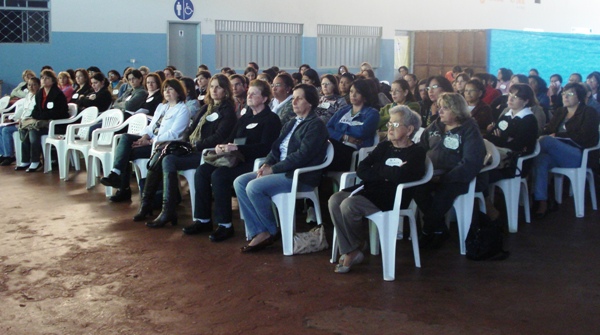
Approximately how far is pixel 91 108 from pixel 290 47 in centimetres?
841

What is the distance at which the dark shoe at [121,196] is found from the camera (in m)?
6.01

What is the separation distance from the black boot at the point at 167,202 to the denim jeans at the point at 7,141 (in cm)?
362

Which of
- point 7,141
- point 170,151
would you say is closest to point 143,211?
point 170,151

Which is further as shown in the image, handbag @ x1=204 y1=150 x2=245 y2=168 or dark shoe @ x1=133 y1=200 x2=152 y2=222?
dark shoe @ x1=133 y1=200 x2=152 y2=222

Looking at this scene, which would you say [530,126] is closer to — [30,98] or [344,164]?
[344,164]

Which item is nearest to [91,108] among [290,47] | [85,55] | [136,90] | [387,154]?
[136,90]

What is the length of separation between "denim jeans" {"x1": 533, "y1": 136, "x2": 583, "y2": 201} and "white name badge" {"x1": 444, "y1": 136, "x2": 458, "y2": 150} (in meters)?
1.43

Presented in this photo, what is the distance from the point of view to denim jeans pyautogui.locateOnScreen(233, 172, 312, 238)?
14.9ft

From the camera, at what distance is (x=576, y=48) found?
1276 cm

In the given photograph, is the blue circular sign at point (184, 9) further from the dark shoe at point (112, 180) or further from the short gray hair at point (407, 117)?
the short gray hair at point (407, 117)

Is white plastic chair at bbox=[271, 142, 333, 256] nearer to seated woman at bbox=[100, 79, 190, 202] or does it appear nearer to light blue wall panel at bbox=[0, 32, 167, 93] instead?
seated woman at bbox=[100, 79, 190, 202]

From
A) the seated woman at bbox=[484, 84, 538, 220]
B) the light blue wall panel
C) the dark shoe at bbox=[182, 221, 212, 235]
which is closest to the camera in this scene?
the dark shoe at bbox=[182, 221, 212, 235]

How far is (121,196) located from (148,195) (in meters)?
0.71

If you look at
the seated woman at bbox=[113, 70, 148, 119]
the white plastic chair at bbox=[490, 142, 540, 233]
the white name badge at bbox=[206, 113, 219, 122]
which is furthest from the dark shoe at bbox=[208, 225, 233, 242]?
the seated woman at bbox=[113, 70, 148, 119]
